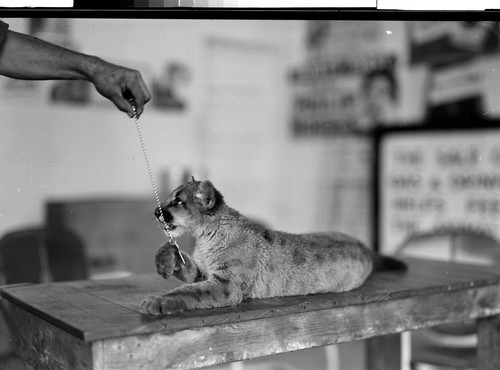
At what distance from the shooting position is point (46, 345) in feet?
6.38

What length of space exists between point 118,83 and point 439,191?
2.36 m

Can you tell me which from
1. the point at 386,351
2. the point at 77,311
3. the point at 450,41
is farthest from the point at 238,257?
the point at 450,41

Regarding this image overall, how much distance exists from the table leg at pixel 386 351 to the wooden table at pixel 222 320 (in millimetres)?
716

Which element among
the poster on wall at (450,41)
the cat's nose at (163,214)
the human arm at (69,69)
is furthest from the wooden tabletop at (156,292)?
the poster on wall at (450,41)

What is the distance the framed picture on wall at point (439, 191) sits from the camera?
3.64 meters

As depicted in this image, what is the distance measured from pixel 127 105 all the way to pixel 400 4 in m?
1.08

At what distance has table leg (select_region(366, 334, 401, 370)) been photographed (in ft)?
11.0

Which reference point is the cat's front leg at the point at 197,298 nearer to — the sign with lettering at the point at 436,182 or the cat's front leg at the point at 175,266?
the cat's front leg at the point at 175,266

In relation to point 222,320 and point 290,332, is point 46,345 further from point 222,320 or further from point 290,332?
point 290,332

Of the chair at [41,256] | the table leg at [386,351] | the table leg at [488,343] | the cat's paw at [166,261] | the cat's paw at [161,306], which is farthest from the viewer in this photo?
the chair at [41,256]

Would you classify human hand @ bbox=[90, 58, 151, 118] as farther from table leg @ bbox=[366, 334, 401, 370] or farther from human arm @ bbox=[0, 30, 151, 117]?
table leg @ bbox=[366, 334, 401, 370]

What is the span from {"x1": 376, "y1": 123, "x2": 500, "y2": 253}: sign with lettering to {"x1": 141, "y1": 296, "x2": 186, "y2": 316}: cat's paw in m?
2.35

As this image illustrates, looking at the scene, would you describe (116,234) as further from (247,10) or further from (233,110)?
(247,10)

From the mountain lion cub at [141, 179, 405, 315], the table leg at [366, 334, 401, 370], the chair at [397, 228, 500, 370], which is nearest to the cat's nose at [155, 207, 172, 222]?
the mountain lion cub at [141, 179, 405, 315]
